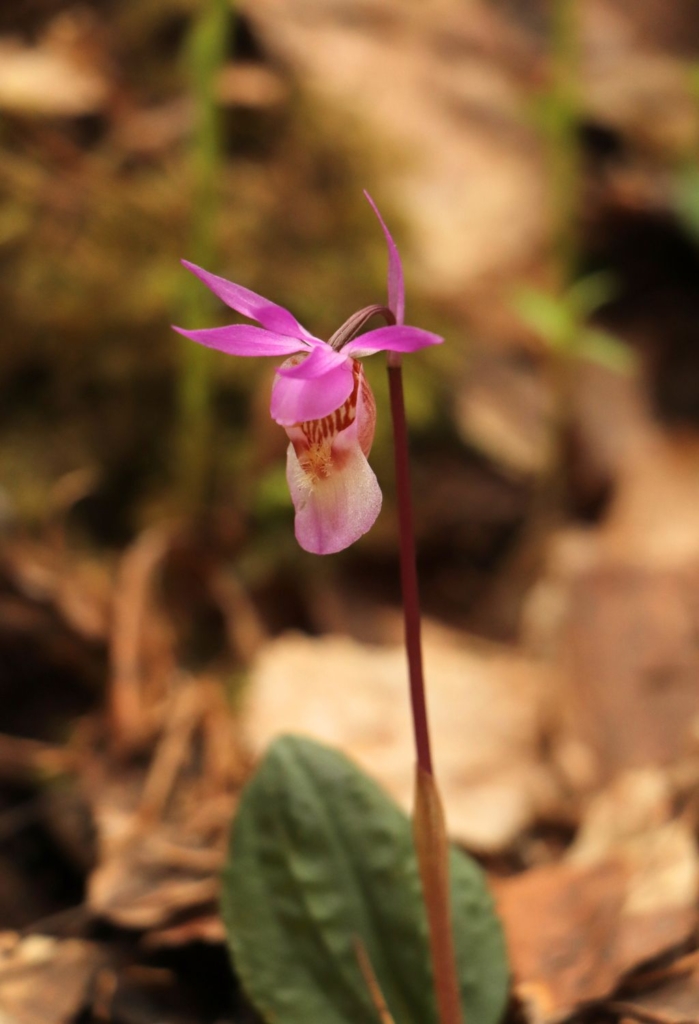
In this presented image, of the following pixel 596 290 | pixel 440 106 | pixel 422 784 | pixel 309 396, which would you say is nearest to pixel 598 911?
pixel 422 784

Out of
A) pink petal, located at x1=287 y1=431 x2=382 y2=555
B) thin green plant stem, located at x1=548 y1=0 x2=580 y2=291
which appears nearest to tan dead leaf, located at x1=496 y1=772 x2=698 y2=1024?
pink petal, located at x1=287 y1=431 x2=382 y2=555

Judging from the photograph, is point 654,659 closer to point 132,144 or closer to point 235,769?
point 235,769

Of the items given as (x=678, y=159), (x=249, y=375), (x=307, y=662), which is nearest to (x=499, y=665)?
(x=307, y=662)

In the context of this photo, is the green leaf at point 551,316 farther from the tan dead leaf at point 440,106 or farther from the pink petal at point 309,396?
the pink petal at point 309,396

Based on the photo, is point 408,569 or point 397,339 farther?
point 408,569

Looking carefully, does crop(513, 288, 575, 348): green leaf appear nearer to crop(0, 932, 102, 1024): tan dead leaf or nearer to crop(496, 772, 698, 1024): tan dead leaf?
crop(496, 772, 698, 1024): tan dead leaf

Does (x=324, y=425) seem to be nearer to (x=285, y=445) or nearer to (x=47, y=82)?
(x=285, y=445)
